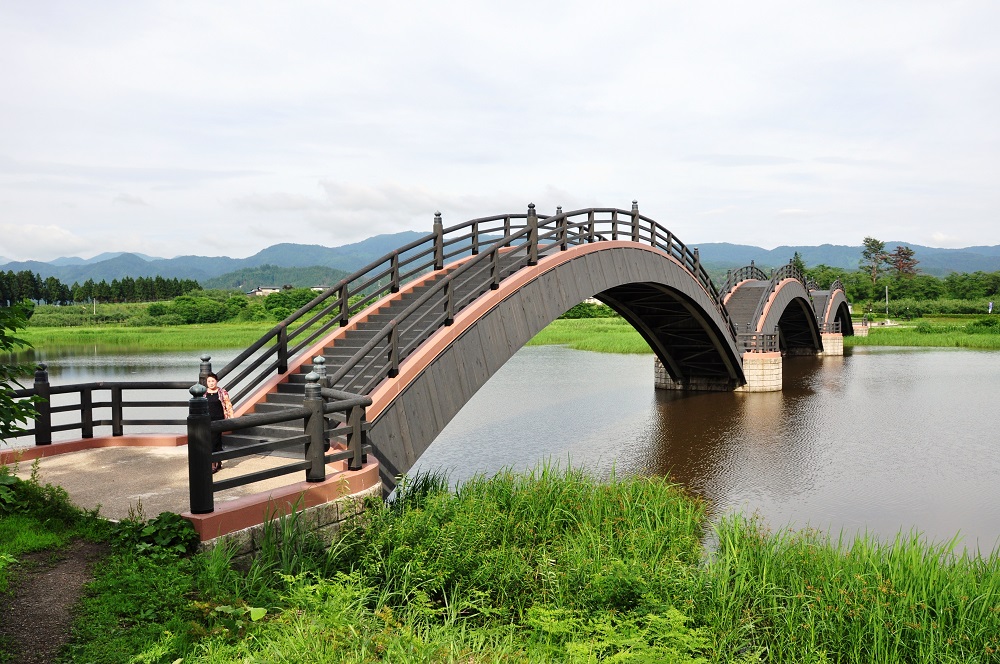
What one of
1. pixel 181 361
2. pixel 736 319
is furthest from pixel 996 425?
pixel 181 361

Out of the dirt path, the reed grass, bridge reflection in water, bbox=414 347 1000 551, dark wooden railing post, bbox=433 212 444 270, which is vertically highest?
dark wooden railing post, bbox=433 212 444 270

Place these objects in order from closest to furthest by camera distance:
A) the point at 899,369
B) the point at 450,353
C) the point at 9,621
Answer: the point at 9,621 < the point at 450,353 < the point at 899,369

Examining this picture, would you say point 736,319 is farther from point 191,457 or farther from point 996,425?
point 191,457

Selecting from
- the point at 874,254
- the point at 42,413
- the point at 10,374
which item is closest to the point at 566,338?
the point at 42,413

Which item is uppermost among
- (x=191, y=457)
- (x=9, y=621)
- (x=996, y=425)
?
(x=191, y=457)

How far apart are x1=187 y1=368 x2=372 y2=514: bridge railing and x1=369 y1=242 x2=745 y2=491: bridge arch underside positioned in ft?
3.26

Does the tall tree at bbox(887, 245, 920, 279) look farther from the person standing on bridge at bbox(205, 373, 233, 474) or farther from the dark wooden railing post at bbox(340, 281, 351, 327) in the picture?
the person standing on bridge at bbox(205, 373, 233, 474)

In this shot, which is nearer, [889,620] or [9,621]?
[9,621]

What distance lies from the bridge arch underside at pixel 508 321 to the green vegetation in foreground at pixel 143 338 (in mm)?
35697

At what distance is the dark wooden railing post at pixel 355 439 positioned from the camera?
8.11 metres

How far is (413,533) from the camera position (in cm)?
750

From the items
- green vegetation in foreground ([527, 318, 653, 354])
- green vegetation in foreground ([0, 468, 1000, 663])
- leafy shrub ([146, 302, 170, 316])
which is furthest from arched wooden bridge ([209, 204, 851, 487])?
leafy shrub ([146, 302, 170, 316])

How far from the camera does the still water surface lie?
39.3 ft

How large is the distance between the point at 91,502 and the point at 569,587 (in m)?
5.07
